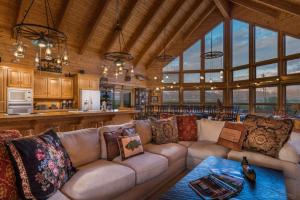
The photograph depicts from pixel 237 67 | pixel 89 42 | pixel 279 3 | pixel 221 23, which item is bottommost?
pixel 237 67

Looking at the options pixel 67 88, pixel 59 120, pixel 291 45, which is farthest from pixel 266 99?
pixel 67 88

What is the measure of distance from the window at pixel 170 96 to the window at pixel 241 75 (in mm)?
3244

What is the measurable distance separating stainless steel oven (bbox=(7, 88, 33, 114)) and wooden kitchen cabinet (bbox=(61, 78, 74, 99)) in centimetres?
118

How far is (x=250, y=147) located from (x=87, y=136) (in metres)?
2.47

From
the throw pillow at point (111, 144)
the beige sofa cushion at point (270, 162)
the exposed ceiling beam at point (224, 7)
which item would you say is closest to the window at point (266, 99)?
the exposed ceiling beam at point (224, 7)

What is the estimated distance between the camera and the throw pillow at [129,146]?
249 cm

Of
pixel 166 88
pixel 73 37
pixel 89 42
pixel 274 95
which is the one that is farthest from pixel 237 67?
pixel 73 37

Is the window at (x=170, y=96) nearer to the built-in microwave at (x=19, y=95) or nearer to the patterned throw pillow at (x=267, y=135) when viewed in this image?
the built-in microwave at (x=19, y=95)

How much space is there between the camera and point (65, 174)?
183 cm

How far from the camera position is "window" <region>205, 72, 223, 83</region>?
979 centimetres

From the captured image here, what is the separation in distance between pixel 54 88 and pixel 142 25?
4331 millimetres

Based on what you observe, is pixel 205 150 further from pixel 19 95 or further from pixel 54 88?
pixel 54 88

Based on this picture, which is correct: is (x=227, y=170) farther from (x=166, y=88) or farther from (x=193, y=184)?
(x=166, y=88)

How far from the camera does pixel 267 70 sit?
781 centimetres
